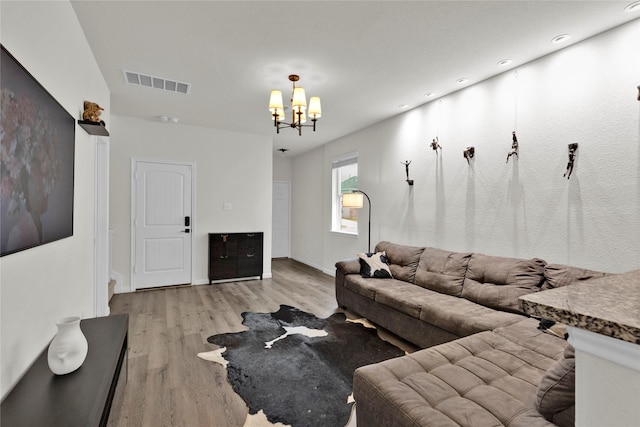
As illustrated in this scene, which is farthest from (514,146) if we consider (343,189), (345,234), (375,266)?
(343,189)

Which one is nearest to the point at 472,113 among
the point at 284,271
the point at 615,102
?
the point at 615,102

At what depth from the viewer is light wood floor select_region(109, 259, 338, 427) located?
1963 millimetres

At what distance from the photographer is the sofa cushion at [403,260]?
368 centimetres

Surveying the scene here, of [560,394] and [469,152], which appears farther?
[469,152]

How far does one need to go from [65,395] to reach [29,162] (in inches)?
40.4

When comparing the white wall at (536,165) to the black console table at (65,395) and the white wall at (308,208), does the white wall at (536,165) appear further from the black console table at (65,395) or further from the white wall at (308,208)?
the black console table at (65,395)

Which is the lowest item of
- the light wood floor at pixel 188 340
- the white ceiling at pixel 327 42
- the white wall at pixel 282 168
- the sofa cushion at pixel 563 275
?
the light wood floor at pixel 188 340

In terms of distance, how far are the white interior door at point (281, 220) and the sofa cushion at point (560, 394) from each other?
7012 mm

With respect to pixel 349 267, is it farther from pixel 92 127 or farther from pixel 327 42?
pixel 92 127

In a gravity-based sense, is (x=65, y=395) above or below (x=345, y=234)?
below

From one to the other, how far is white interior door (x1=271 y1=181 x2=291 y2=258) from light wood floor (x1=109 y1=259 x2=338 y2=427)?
2.12 metres

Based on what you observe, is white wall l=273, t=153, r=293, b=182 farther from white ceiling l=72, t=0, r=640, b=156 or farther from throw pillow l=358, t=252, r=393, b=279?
throw pillow l=358, t=252, r=393, b=279

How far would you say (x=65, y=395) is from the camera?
1.30 metres

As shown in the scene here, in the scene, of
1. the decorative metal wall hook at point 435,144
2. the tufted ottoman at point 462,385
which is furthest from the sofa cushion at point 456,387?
the decorative metal wall hook at point 435,144
